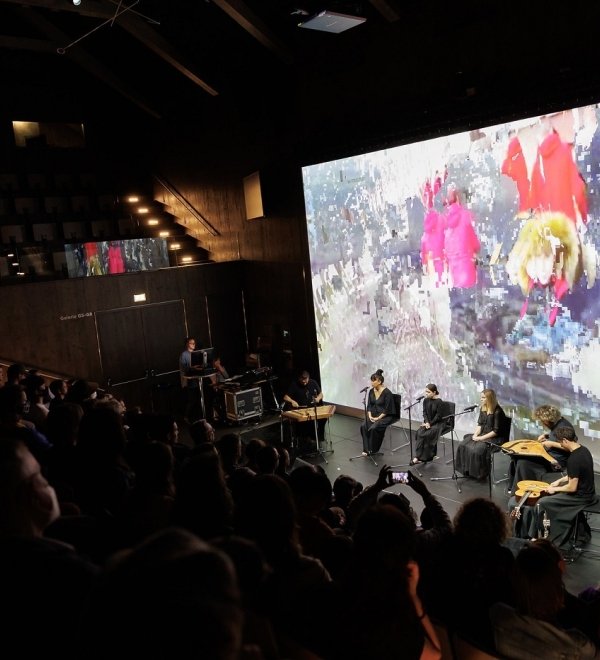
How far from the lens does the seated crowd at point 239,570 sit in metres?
0.87

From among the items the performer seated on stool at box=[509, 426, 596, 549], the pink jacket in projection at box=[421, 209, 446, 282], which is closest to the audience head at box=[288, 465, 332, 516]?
the performer seated on stool at box=[509, 426, 596, 549]

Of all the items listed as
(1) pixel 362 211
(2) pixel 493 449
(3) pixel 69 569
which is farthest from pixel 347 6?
(3) pixel 69 569

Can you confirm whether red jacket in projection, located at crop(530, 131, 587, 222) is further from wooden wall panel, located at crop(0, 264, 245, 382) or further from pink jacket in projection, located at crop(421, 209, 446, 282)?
wooden wall panel, located at crop(0, 264, 245, 382)

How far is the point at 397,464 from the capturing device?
7.98 metres

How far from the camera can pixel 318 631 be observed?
2.00 meters

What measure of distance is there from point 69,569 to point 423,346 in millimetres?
7794

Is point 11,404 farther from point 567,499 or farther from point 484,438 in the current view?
point 484,438

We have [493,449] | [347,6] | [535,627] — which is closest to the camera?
[535,627]

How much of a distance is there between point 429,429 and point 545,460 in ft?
6.41

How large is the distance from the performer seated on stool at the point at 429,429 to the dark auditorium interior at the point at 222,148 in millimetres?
190

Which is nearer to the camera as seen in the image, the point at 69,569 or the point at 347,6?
the point at 69,569

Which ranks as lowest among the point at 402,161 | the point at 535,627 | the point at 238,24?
the point at 535,627

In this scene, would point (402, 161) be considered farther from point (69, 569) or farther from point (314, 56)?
point (69, 569)

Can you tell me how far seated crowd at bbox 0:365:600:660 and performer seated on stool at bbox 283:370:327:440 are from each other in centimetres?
507
